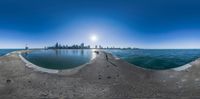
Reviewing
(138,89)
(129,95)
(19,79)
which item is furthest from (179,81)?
(19,79)

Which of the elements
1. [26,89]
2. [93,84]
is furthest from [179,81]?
[26,89]

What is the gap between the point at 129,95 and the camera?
10.8 m

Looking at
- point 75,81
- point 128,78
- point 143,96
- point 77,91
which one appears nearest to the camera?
point 143,96

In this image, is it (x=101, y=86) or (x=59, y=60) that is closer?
(x=101, y=86)

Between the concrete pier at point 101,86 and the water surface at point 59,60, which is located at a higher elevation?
the concrete pier at point 101,86

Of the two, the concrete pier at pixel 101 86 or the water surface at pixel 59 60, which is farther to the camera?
the water surface at pixel 59 60

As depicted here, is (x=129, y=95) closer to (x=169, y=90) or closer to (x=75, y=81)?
(x=169, y=90)

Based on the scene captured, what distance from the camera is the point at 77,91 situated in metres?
11.6

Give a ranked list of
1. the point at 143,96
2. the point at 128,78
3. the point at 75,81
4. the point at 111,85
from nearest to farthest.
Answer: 1. the point at 143,96
2. the point at 111,85
3. the point at 75,81
4. the point at 128,78

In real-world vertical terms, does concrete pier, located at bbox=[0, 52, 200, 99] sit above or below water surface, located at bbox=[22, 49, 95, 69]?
above

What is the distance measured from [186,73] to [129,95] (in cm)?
911

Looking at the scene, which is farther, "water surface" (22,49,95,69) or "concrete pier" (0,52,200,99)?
"water surface" (22,49,95,69)

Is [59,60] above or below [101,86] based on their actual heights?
below

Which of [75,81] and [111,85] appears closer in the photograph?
[111,85]
